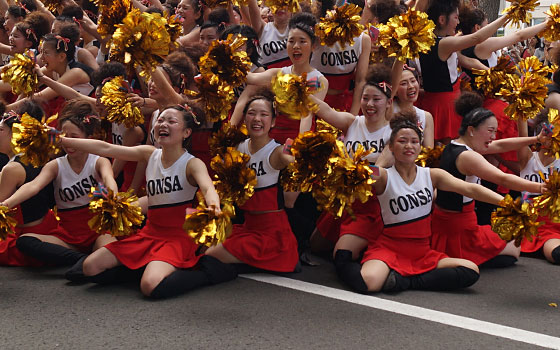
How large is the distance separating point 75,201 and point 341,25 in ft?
8.00

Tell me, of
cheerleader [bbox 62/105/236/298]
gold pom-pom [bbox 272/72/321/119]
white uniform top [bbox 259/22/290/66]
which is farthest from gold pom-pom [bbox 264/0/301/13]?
cheerleader [bbox 62/105/236/298]

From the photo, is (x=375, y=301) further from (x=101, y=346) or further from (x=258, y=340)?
(x=101, y=346)

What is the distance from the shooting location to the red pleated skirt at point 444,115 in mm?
6055

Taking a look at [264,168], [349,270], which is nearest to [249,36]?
[264,168]

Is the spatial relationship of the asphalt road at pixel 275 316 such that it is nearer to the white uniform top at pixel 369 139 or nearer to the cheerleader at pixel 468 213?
the cheerleader at pixel 468 213

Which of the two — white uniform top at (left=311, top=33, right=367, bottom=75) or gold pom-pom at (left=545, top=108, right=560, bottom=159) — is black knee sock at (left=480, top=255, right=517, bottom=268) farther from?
white uniform top at (left=311, top=33, right=367, bottom=75)

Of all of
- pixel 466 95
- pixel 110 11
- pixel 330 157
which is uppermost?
pixel 110 11

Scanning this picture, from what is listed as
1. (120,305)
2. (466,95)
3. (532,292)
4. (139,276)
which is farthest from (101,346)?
(466,95)

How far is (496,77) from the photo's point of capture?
5871 mm

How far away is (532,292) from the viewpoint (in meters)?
4.50

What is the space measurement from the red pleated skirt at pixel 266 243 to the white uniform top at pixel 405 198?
720 mm

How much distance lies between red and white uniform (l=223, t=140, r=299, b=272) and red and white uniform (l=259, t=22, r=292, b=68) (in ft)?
5.09

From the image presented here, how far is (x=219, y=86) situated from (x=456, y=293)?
2.14 metres

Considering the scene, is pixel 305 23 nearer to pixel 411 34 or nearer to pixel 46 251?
pixel 411 34
